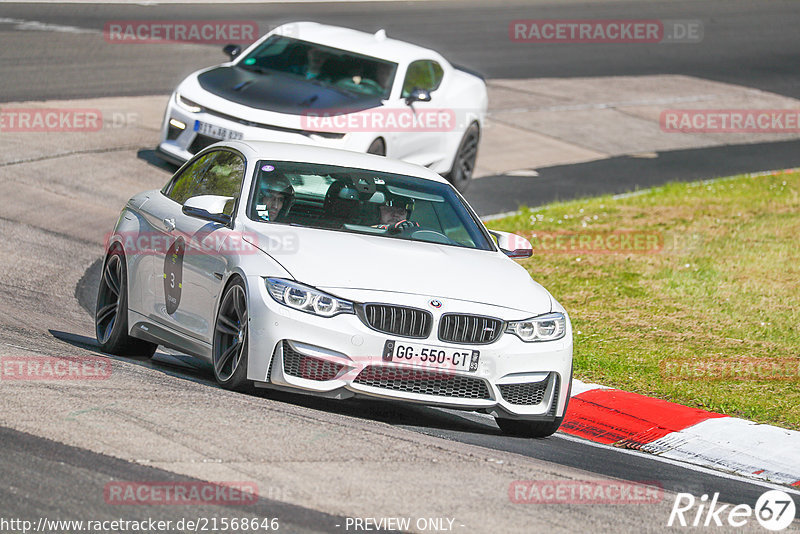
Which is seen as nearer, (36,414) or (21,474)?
(21,474)

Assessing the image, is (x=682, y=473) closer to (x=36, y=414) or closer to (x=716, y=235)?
(x=36, y=414)

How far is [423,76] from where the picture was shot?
1667cm

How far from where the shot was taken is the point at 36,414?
252 inches

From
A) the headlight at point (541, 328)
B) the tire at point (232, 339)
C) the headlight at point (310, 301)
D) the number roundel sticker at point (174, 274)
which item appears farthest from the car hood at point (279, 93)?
the headlight at point (310, 301)

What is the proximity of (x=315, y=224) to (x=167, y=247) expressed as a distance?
1040 mm

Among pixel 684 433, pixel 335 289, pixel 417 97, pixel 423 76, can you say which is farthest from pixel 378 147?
pixel 335 289

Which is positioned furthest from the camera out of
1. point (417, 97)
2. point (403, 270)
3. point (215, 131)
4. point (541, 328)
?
point (417, 97)

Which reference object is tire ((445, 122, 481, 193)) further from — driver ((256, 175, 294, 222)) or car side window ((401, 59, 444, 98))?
driver ((256, 175, 294, 222))

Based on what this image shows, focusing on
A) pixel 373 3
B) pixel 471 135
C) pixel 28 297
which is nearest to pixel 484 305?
pixel 28 297

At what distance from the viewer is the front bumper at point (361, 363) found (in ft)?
23.6

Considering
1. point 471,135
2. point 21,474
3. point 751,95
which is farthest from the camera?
point 751,95

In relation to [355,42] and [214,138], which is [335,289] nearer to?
[214,138]

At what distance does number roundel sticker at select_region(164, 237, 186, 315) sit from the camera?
328 inches

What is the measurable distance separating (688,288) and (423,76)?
5273mm
